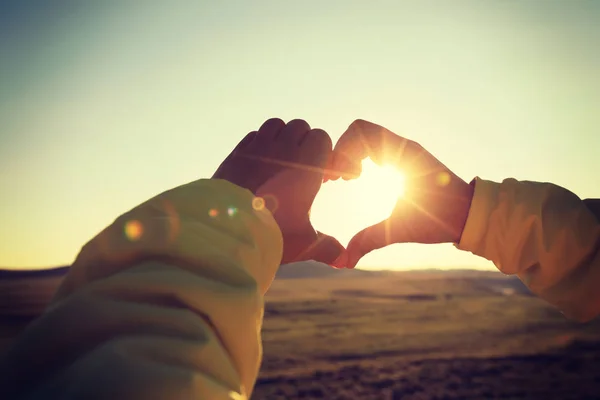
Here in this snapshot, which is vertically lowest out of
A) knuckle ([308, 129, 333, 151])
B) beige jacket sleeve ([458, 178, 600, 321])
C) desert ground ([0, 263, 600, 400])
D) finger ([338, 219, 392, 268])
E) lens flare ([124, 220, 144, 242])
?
desert ground ([0, 263, 600, 400])

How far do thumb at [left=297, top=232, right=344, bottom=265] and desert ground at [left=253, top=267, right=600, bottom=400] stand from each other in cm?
543

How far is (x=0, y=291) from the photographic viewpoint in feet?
59.2

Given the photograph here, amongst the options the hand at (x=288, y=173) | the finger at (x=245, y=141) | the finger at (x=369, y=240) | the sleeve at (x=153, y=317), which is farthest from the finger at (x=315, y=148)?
the sleeve at (x=153, y=317)

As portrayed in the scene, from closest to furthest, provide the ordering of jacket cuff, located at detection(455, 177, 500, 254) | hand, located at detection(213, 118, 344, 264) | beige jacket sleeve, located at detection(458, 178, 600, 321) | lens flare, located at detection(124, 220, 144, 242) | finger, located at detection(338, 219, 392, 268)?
lens flare, located at detection(124, 220, 144, 242) < hand, located at detection(213, 118, 344, 264) < beige jacket sleeve, located at detection(458, 178, 600, 321) < jacket cuff, located at detection(455, 177, 500, 254) < finger, located at detection(338, 219, 392, 268)

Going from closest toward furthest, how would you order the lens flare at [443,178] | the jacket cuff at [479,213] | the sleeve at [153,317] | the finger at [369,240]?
the sleeve at [153,317], the jacket cuff at [479,213], the lens flare at [443,178], the finger at [369,240]

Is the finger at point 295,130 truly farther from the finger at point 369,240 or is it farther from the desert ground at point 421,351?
the desert ground at point 421,351

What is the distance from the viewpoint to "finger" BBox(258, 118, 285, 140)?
133 centimetres

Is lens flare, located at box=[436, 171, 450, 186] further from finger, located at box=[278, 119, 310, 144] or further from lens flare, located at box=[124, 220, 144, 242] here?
lens flare, located at box=[124, 220, 144, 242]

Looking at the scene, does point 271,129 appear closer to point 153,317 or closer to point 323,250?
point 323,250

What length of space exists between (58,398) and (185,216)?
0.86 feet

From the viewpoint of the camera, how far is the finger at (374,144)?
1.60m

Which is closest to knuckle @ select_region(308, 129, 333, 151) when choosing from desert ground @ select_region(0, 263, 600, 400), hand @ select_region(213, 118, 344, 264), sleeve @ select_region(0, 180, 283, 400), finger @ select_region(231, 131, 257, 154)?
hand @ select_region(213, 118, 344, 264)

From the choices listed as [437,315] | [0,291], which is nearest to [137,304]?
[437,315]

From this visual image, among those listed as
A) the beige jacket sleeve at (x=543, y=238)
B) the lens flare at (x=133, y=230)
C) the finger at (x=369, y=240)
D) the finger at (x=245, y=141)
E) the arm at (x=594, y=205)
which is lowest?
the finger at (x=369, y=240)
